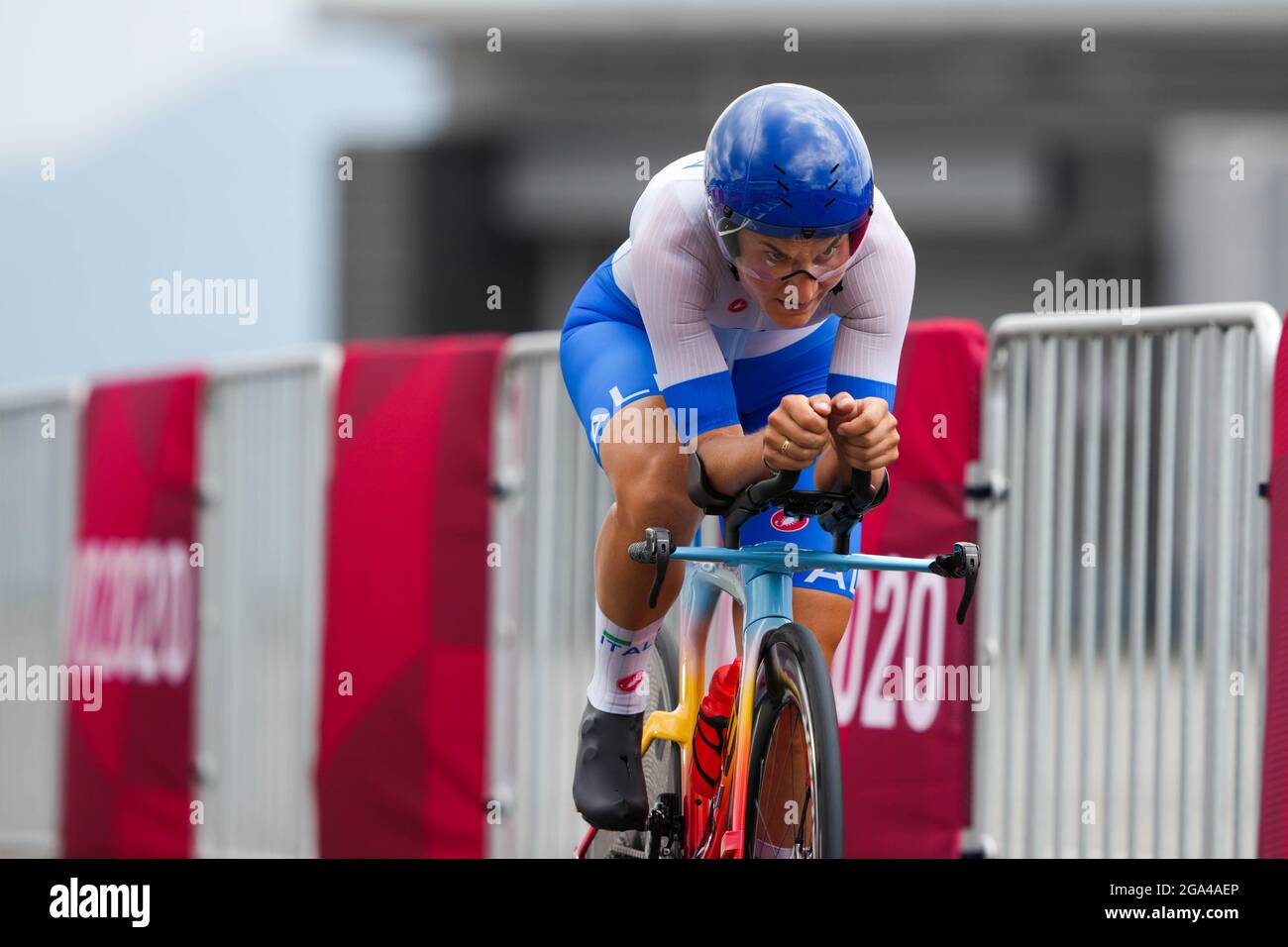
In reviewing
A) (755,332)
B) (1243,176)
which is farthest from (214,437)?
(1243,176)

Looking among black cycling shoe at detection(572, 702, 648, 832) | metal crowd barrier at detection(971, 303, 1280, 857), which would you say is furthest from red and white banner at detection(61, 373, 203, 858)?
black cycling shoe at detection(572, 702, 648, 832)

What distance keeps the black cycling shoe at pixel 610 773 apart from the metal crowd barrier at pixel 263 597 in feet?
10.9

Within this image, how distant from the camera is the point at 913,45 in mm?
26750

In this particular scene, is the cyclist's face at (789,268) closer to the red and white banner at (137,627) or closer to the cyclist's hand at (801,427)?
the cyclist's hand at (801,427)

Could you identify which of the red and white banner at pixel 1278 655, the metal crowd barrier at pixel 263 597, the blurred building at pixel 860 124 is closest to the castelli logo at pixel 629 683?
the red and white banner at pixel 1278 655

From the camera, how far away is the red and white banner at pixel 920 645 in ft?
19.4

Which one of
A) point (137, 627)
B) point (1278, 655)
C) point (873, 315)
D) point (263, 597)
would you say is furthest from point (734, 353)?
point (137, 627)

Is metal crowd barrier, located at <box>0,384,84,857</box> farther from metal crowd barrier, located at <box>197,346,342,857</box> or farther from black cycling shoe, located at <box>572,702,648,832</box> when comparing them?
black cycling shoe, located at <box>572,702,648,832</box>

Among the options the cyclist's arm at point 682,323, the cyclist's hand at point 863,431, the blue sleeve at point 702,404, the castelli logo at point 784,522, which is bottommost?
the castelli logo at point 784,522

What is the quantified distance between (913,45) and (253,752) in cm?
2073

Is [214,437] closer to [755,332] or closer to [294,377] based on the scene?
[294,377]

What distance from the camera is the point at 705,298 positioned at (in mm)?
3996

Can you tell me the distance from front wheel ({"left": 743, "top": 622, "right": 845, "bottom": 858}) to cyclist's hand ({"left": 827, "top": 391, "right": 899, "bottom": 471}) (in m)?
0.36

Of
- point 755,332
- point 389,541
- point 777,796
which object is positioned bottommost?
point 777,796
